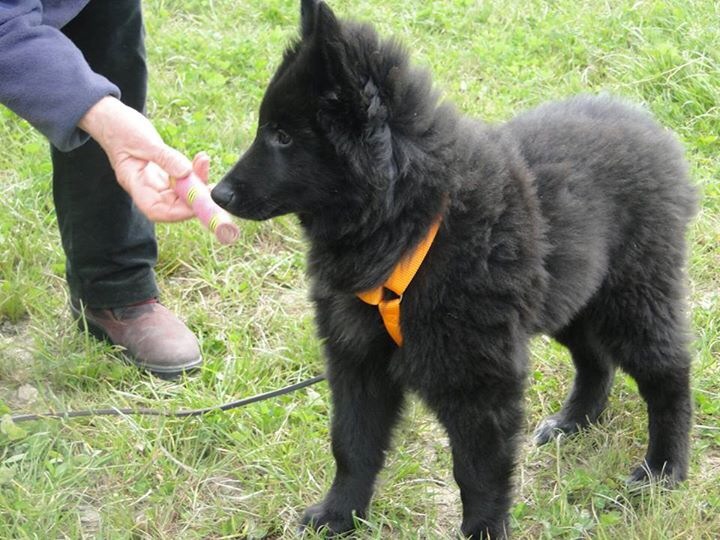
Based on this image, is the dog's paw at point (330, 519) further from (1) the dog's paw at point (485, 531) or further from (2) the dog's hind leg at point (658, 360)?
(2) the dog's hind leg at point (658, 360)

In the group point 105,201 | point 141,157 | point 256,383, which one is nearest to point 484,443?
point 256,383

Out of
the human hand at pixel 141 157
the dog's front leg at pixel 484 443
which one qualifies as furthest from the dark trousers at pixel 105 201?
the dog's front leg at pixel 484 443

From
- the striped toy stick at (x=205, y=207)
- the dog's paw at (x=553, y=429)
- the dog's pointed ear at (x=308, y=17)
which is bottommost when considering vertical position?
the dog's paw at (x=553, y=429)

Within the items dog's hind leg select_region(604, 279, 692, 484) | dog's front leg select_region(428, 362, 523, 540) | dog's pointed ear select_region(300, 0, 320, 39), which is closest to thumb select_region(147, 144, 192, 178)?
dog's pointed ear select_region(300, 0, 320, 39)

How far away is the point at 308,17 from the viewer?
237cm

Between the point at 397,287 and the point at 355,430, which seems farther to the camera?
the point at 355,430

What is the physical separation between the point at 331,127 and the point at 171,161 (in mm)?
420

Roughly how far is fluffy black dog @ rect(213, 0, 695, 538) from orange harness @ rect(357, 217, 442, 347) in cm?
2

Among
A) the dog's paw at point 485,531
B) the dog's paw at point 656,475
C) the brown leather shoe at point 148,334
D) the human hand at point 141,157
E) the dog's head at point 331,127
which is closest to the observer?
the dog's head at point 331,127

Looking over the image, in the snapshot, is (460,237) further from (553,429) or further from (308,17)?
(553,429)

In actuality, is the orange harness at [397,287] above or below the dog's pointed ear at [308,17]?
below

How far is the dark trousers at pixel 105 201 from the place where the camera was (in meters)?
3.16

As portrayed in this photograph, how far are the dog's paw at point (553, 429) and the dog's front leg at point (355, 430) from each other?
643 millimetres

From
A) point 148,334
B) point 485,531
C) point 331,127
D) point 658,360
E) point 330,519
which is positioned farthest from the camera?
point 148,334
